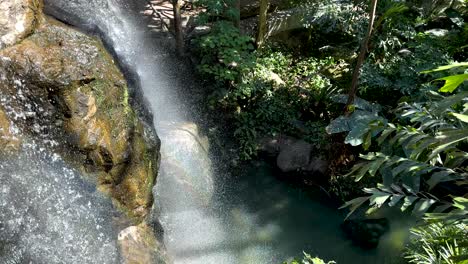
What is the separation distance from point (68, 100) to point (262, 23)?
4812 millimetres

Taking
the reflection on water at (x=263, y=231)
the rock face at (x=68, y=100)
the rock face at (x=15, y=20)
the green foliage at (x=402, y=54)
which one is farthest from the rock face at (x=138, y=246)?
the green foliage at (x=402, y=54)

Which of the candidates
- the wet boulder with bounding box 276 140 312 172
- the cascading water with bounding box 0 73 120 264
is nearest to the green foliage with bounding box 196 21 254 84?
the wet boulder with bounding box 276 140 312 172

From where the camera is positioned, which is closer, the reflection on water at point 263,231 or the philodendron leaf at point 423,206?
the philodendron leaf at point 423,206

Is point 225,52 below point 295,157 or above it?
above

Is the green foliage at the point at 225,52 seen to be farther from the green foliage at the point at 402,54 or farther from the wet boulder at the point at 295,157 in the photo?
the green foliage at the point at 402,54

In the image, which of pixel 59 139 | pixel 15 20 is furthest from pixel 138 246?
pixel 15 20

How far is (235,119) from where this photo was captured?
24.5 feet

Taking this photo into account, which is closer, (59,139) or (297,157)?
(59,139)

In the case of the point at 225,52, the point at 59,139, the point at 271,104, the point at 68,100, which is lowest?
the point at 271,104

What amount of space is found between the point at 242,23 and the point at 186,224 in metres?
4.58

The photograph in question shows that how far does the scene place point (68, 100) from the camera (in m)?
4.03

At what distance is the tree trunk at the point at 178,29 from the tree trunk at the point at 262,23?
150 cm

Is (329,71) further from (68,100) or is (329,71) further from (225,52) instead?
(68,100)

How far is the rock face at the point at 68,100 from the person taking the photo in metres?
3.93
